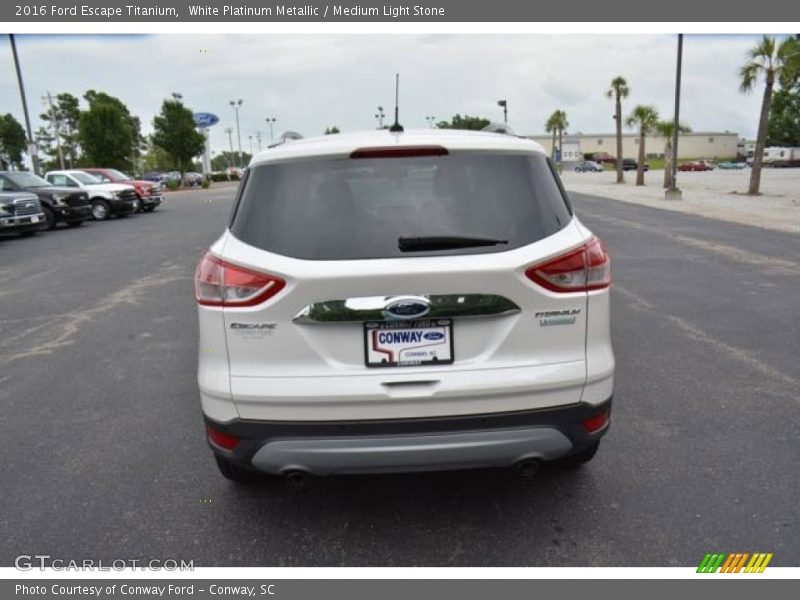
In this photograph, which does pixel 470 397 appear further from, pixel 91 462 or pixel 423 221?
pixel 91 462

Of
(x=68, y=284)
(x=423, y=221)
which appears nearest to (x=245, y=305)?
(x=423, y=221)

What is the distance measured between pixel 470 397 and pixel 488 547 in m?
0.76

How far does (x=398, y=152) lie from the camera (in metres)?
2.83

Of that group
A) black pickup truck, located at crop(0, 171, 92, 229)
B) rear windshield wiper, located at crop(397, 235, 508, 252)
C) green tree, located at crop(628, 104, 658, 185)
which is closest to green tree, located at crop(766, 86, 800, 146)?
green tree, located at crop(628, 104, 658, 185)

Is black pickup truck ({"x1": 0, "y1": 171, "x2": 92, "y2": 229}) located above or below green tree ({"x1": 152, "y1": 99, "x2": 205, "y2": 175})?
below

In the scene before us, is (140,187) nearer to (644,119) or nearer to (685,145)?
(644,119)

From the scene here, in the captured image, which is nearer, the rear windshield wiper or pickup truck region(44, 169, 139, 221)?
the rear windshield wiper

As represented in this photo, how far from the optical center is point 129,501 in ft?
10.9

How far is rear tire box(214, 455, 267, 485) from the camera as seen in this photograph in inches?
123

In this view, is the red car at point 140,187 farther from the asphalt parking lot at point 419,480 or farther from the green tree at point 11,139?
the green tree at point 11,139

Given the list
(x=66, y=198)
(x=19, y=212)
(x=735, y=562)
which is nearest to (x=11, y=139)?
(x=66, y=198)

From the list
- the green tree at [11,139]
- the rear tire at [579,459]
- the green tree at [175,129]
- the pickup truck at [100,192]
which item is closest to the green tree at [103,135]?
the green tree at [175,129]

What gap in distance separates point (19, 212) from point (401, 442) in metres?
17.0

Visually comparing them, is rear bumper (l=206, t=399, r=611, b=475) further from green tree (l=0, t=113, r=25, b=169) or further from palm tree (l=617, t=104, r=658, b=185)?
green tree (l=0, t=113, r=25, b=169)
